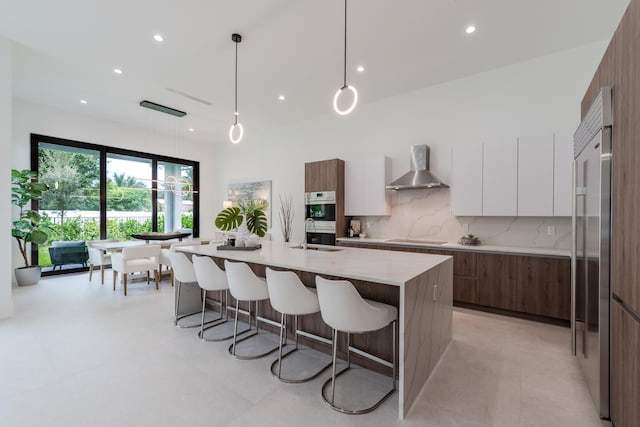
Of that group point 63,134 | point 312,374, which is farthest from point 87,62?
point 312,374

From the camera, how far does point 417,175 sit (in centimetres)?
448

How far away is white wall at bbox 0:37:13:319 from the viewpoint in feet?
11.5

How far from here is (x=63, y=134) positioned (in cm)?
574

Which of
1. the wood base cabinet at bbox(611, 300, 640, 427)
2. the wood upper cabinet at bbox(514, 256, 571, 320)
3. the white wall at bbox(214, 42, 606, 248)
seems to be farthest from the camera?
the white wall at bbox(214, 42, 606, 248)

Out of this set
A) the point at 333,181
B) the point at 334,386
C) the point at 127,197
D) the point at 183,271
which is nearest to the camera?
the point at 334,386

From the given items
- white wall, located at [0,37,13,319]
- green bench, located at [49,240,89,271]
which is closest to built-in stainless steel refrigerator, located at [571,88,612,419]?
white wall, located at [0,37,13,319]

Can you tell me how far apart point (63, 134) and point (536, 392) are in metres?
8.04

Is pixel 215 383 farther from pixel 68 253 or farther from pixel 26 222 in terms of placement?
pixel 68 253

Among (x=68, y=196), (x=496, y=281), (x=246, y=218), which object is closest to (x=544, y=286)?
(x=496, y=281)

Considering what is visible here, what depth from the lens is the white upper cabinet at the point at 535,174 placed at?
3514 millimetres

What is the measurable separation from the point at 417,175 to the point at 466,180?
27.2 inches

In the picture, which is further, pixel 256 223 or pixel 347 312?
pixel 256 223

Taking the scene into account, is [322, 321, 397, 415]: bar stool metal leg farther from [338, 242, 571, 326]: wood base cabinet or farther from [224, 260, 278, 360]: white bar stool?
[338, 242, 571, 326]: wood base cabinet

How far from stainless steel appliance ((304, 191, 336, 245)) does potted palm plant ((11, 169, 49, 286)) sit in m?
4.51
